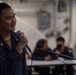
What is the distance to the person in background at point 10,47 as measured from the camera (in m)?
1.59

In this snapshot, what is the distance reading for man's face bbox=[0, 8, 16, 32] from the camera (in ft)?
5.43

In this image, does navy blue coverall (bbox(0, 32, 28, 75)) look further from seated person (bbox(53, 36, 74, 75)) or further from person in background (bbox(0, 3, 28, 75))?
seated person (bbox(53, 36, 74, 75))

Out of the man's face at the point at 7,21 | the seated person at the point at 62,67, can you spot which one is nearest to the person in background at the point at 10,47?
the man's face at the point at 7,21

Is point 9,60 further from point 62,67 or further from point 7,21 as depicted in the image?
point 62,67

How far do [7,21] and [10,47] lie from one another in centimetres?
20

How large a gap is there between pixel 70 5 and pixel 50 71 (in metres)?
2.56

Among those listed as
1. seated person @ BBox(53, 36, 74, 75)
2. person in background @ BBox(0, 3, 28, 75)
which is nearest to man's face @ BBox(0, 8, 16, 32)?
person in background @ BBox(0, 3, 28, 75)

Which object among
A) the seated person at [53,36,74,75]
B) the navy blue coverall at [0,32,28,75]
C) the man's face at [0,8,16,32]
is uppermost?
the man's face at [0,8,16,32]

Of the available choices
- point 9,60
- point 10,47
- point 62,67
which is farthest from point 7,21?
point 62,67

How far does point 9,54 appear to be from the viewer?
5.31 feet

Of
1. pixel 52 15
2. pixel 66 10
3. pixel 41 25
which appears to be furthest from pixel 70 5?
pixel 41 25

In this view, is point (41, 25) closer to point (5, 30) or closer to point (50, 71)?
point (50, 71)

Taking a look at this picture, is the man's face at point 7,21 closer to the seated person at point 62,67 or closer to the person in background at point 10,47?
the person in background at point 10,47

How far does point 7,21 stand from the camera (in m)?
1.67
